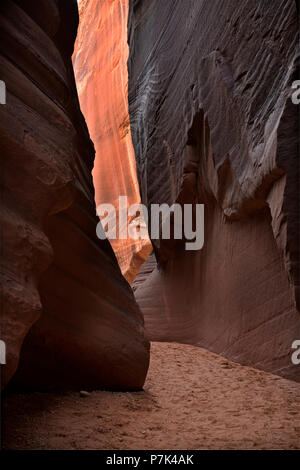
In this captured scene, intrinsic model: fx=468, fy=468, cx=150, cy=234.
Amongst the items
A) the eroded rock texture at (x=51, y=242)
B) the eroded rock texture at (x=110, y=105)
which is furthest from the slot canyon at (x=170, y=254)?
the eroded rock texture at (x=110, y=105)

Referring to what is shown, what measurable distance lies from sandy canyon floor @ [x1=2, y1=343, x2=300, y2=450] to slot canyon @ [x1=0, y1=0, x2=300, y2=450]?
0.06 ft

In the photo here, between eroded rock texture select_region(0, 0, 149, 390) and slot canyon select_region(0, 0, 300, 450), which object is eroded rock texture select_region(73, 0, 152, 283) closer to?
slot canyon select_region(0, 0, 300, 450)

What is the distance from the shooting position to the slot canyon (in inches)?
105

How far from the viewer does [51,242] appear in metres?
3.53

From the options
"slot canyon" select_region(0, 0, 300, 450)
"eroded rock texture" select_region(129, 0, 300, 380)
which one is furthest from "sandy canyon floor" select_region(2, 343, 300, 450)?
"eroded rock texture" select_region(129, 0, 300, 380)

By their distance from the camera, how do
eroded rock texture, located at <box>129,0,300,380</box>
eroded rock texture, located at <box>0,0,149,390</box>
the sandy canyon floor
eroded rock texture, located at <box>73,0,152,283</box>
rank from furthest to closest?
1. eroded rock texture, located at <box>73,0,152,283</box>
2. eroded rock texture, located at <box>129,0,300,380</box>
3. the sandy canyon floor
4. eroded rock texture, located at <box>0,0,149,390</box>

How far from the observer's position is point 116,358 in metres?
3.79

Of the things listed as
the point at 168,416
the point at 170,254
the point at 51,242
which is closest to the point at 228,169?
the point at 170,254

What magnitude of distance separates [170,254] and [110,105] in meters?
14.8

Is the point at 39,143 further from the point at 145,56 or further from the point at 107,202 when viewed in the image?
the point at 107,202

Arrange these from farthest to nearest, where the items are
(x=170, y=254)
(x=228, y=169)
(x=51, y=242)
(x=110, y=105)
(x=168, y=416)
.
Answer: (x=110, y=105)
(x=170, y=254)
(x=228, y=169)
(x=51, y=242)
(x=168, y=416)

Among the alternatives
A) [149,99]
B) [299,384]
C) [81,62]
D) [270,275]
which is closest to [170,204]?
[149,99]

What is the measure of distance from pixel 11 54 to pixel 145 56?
689 cm

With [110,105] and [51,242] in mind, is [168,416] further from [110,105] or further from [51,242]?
[110,105]
